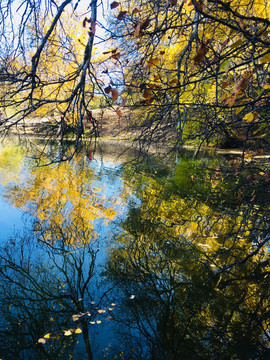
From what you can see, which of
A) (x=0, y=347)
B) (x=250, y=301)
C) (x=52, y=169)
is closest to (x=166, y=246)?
(x=250, y=301)

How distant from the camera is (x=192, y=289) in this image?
15.7ft

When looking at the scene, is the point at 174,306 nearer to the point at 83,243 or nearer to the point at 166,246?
the point at 166,246

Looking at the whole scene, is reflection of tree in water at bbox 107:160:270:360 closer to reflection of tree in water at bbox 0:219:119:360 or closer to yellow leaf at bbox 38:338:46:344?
reflection of tree in water at bbox 0:219:119:360

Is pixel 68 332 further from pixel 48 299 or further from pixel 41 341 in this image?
pixel 48 299

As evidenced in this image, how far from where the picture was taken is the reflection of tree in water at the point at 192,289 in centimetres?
357

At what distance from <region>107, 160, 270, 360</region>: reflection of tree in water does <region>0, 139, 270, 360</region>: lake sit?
0.06 feet

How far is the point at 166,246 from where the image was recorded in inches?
245

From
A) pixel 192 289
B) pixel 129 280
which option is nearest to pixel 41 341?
pixel 129 280

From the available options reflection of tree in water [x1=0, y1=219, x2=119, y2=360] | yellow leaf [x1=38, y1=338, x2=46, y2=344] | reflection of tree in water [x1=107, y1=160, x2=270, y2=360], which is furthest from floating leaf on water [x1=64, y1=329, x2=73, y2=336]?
reflection of tree in water [x1=107, y1=160, x2=270, y2=360]

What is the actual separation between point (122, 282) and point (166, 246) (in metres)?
1.72

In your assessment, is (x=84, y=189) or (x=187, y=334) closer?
(x=187, y=334)

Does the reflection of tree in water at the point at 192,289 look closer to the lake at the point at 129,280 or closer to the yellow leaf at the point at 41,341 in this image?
the lake at the point at 129,280

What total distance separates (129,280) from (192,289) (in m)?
1.17

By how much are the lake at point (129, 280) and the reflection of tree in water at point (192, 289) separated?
0.7 inches
